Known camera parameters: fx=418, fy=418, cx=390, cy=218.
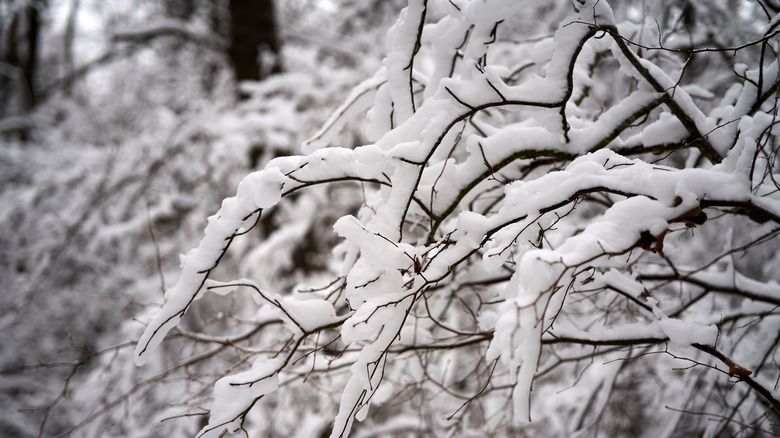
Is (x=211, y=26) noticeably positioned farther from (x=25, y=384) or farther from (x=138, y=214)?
(x=25, y=384)

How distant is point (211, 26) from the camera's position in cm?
536

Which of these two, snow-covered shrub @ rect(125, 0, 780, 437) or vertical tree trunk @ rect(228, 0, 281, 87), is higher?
vertical tree trunk @ rect(228, 0, 281, 87)

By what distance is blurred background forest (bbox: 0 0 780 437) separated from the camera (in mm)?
3381

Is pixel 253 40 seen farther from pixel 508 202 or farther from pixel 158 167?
pixel 508 202

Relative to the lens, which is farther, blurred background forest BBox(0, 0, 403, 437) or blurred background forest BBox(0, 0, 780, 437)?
blurred background forest BBox(0, 0, 403, 437)

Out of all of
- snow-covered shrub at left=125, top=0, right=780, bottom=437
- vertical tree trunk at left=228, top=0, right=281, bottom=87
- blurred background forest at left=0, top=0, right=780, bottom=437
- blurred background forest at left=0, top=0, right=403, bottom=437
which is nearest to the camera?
snow-covered shrub at left=125, top=0, right=780, bottom=437

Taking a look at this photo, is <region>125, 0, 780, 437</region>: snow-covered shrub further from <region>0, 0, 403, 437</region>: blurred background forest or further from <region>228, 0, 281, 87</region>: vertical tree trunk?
<region>228, 0, 281, 87</region>: vertical tree trunk

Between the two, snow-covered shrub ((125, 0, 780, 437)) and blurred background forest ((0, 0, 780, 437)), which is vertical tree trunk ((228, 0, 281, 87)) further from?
snow-covered shrub ((125, 0, 780, 437))

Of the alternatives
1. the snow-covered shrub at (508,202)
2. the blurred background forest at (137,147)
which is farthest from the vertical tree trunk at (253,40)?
the snow-covered shrub at (508,202)

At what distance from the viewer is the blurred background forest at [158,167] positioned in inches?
133

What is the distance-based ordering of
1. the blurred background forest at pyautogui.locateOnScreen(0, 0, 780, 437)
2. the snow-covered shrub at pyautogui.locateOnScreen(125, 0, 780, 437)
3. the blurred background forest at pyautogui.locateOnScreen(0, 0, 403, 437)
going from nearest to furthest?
the snow-covered shrub at pyautogui.locateOnScreen(125, 0, 780, 437) < the blurred background forest at pyautogui.locateOnScreen(0, 0, 780, 437) < the blurred background forest at pyautogui.locateOnScreen(0, 0, 403, 437)

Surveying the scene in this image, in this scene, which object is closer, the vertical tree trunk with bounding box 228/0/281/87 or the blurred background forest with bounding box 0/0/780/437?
the blurred background forest with bounding box 0/0/780/437

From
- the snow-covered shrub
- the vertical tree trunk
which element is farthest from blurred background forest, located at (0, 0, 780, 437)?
the snow-covered shrub

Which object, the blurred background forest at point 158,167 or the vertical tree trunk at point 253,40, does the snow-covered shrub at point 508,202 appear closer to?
the blurred background forest at point 158,167
